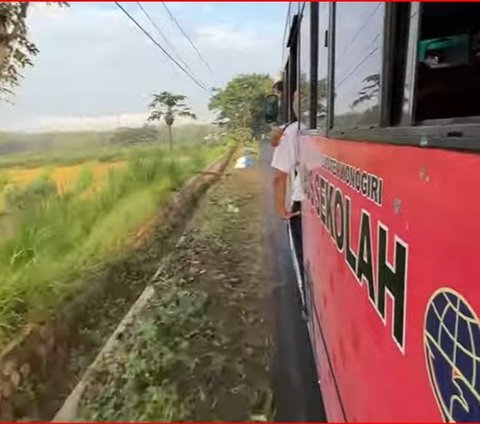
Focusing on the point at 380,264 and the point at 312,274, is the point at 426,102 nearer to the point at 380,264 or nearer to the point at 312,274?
the point at 380,264

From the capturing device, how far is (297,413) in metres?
3.40

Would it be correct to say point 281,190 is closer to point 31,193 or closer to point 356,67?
point 31,193

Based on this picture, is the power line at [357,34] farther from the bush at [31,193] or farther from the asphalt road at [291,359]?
the bush at [31,193]

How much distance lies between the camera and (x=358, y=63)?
1.85 meters

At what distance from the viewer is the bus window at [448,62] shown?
1.31m

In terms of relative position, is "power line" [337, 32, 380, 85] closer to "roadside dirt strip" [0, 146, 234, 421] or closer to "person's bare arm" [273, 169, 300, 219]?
"roadside dirt strip" [0, 146, 234, 421]

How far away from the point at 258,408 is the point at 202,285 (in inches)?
121

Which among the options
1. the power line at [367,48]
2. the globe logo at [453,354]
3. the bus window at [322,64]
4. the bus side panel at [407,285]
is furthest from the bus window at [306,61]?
the globe logo at [453,354]

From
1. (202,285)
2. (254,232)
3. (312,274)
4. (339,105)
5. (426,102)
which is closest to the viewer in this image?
(426,102)

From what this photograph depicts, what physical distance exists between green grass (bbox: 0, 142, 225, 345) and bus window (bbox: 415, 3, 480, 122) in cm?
365

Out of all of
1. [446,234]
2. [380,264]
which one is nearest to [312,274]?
[380,264]

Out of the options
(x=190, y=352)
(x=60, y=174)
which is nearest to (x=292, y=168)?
(x=190, y=352)

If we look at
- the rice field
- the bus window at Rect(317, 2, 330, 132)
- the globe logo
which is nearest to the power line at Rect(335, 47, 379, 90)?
the bus window at Rect(317, 2, 330, 132)

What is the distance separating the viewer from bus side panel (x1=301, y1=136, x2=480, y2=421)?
0.82 meters
